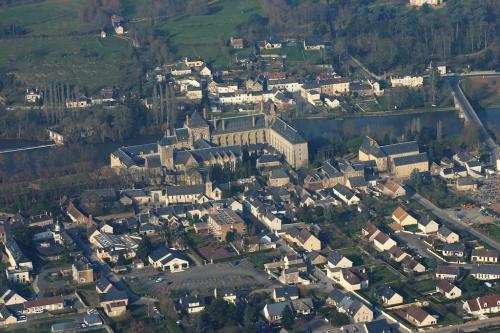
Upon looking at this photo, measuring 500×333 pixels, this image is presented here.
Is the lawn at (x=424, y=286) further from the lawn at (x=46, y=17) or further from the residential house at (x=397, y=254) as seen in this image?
the lawn at (x=46, y=17)

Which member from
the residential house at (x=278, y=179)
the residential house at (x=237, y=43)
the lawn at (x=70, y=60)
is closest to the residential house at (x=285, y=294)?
the residential house at (x=278, y=179)

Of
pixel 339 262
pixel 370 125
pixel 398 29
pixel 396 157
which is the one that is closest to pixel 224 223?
pixel 339 262

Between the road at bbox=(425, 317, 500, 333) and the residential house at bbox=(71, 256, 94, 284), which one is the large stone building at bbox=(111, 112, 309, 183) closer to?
the residential house at bbox=(71, 256, 94, 284)

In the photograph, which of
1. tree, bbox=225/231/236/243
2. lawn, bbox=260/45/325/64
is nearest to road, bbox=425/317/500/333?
A: tree, bbox=225/231/236/243

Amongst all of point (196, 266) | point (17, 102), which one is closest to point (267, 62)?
point (17, 102)

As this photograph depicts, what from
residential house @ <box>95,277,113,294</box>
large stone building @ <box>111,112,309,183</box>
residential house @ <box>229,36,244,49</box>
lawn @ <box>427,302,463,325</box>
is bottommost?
lawn @ <box>427,302,463,325</box>

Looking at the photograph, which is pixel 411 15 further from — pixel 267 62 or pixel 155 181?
pixel 155 181
